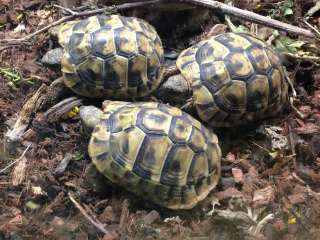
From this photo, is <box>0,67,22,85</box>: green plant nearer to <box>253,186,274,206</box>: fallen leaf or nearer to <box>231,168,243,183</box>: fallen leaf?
<box>231,168,243,183</box>: fallen leaf

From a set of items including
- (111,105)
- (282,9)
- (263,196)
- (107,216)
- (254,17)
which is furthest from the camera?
(282,9)

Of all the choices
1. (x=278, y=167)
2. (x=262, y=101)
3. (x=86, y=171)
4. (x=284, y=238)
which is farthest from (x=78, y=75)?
(x=284, y=238)

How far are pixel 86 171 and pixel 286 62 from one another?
206 cm

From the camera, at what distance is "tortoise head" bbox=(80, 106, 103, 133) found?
12.1 ft

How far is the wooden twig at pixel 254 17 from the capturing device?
4.18 m

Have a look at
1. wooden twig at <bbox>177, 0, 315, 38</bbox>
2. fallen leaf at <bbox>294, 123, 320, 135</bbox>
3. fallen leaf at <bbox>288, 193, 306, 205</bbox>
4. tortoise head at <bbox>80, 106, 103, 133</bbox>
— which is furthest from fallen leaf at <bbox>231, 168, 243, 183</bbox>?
wooden twig at <bbox>177, 0, 315, 38</bbox>

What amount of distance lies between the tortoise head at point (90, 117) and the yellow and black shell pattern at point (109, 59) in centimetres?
23

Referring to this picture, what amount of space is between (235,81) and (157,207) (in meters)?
1.18

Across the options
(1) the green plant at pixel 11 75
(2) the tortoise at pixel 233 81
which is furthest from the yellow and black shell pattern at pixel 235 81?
(1) the green plant at pixel 11 75

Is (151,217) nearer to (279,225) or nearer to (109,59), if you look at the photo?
(279,225)

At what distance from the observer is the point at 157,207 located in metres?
3.57

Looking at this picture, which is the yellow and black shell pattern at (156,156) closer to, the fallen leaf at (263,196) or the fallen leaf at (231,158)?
the fallen leaf at (231,158)

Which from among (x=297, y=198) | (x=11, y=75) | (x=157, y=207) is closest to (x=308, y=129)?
(x=297, y=198)

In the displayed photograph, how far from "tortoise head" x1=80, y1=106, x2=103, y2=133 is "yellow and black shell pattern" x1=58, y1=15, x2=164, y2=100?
9.1 inches
